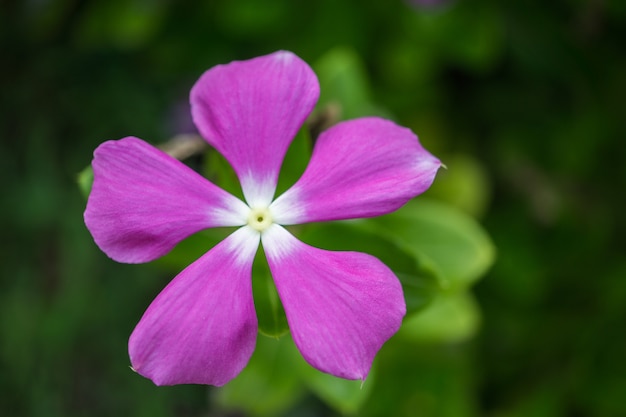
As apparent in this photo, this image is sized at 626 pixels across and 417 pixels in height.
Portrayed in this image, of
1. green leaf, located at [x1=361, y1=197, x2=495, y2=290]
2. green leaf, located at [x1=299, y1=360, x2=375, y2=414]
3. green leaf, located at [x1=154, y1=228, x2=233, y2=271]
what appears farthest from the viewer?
green leaf, located at [x1=361, y1=197, x2=495, y2=290]

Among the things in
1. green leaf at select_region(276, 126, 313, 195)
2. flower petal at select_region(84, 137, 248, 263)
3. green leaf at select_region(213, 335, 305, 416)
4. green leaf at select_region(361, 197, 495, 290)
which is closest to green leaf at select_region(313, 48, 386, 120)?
green leaf at select_region(361, 197, 495, 290)

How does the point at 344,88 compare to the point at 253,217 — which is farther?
the point at 344,88

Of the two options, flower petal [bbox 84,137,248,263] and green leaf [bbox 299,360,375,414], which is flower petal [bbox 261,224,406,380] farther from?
green leaf [bbox 299,360,375,414]

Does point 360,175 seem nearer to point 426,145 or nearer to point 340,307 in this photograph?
point 340,307

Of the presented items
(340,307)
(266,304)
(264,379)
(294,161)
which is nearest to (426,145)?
(264,379)

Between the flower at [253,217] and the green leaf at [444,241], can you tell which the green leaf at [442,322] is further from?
the flower at [253,217]

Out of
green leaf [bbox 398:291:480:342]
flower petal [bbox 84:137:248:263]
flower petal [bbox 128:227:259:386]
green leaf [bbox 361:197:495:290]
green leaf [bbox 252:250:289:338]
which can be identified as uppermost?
flower petal [bbox 84:137:248:263]

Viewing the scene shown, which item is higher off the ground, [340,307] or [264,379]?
[340,307]
